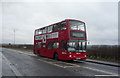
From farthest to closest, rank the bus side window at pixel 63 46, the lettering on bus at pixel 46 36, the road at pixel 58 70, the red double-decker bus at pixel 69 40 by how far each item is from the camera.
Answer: the lettering on bus at pixel 46 36 → the bus side window at pixel 63 46 → the red double-decker bus at pixel 69 40 → the road at pixel 58 70

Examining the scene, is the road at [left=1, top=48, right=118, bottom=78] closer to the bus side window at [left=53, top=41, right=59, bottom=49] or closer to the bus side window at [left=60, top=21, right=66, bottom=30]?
the bus side window at [left=53, top=41, right=59, bottom=49]

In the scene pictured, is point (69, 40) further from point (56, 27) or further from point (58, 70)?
point (58, 70)

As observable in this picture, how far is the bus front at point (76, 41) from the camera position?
13.2 meters

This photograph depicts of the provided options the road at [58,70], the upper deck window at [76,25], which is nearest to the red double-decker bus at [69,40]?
the upper deck window at [76,25]

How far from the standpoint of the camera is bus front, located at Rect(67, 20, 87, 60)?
13.2 m

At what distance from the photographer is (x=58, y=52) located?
14734mm

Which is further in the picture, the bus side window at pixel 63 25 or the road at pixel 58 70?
the bus side window at pixel 63 25

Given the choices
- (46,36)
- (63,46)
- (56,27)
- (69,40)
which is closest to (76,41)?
(69,40)

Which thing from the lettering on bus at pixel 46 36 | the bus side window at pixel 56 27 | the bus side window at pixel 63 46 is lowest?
the bus side window at pixel 63 46

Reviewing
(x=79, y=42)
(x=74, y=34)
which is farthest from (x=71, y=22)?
(x=79, y=42)

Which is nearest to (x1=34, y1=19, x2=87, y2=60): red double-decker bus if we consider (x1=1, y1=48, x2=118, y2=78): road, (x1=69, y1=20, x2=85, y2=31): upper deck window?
(x1=69, y1=20, x2=85, y2=31): upper deck window

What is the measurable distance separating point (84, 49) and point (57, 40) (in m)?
3.34

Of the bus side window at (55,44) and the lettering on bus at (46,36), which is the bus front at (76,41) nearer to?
the bus side window at (55,44)

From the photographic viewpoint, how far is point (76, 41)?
13.4m
